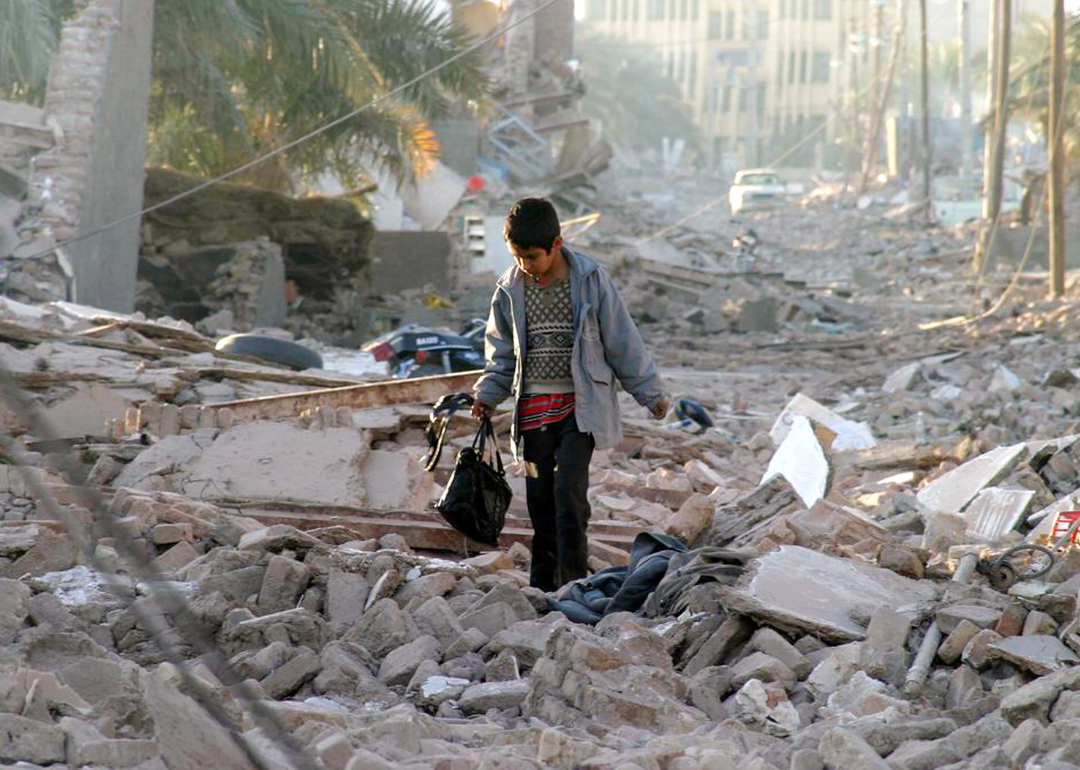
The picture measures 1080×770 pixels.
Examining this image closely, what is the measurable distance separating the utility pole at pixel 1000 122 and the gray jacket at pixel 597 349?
75.7 ft

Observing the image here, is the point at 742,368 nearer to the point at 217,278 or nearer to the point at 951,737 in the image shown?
the point at 217,278

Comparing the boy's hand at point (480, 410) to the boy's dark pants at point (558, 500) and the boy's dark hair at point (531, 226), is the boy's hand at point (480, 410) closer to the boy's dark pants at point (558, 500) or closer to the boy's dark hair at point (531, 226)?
the boy's dark pants at point (558, 500)

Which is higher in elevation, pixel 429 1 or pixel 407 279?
pixel 429 1

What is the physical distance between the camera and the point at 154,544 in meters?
6.32

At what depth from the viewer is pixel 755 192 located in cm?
5666

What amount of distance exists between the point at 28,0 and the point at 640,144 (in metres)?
76.8

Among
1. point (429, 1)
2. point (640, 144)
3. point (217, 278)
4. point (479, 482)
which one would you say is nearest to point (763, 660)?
point (479, 482)

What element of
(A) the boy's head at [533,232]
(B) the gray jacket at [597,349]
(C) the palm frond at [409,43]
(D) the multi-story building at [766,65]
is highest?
(D) the multi-story building at [766,65]

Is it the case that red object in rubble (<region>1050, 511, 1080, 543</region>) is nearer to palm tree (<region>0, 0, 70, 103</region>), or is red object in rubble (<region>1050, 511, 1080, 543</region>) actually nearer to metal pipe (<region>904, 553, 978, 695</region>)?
metal pipe (<region>904, 553, 978, 695</region>)

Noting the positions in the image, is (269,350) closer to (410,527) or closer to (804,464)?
(804,464)

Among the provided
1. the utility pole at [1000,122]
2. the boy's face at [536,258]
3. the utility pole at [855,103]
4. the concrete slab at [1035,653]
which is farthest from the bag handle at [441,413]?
the utility pole at [855,103]

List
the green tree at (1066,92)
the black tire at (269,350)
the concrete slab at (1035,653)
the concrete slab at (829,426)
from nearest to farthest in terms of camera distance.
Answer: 1. the concrete slab at (1035,653)
2. the concrete slab at (829,426)
3. the black tire at (269,350)
4. the green tree at (1066,92)

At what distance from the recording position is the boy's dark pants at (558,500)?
607 cm

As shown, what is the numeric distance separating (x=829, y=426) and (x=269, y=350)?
408 cm
